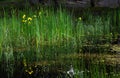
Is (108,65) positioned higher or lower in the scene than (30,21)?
lower

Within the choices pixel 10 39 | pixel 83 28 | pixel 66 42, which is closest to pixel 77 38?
pixel 66 42

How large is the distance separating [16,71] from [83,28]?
17.7 feet

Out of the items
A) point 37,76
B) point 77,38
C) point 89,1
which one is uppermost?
point 89,1

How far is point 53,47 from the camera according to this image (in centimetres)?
1089

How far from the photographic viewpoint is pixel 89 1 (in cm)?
2766

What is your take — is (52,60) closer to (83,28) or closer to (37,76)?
A: (37,76)

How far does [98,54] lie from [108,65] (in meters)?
1.31

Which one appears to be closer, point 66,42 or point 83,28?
point 66,42

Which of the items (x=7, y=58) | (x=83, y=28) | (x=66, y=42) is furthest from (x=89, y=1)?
(x=7, y=58)

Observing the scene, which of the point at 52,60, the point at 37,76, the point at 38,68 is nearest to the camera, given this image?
the point at 37,76

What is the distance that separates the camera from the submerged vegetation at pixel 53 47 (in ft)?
26.9

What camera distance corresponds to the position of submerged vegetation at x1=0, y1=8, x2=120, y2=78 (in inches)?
323

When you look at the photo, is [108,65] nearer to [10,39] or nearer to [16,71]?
[16,71]

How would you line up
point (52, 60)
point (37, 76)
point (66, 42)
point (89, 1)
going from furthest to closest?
1. point (89, 1)
2. point (66, 42)
3. point (52, 60)
4. point (37, 76)
